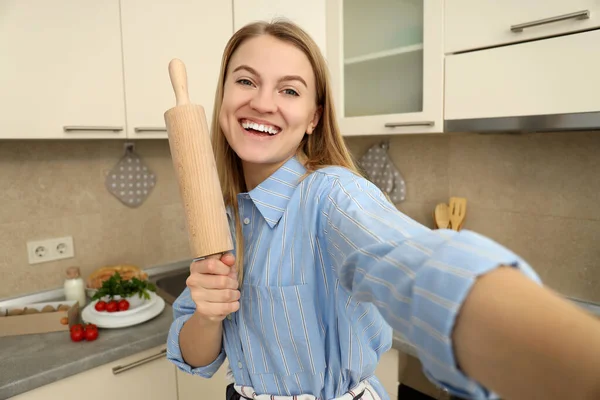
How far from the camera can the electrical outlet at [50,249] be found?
163 cm

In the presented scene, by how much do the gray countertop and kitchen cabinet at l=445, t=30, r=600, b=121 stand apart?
1.24 metres

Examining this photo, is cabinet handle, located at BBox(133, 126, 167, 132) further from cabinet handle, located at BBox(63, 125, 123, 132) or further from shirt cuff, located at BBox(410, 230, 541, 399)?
shirt cuff, located at BBox(410, 230, 541, 399)

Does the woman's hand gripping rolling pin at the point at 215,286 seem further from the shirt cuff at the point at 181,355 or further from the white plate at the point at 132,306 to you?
the white plate at the point at 132,306

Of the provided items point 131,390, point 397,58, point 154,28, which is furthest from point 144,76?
point 131,390

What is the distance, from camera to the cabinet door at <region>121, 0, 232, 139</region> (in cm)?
141

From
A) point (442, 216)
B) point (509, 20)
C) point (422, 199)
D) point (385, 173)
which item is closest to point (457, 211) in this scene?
point (442, 216)

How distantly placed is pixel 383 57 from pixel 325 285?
127 centimetres

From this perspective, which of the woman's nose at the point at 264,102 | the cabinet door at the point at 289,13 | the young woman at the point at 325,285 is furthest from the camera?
the cabinet door at the point at 289,13

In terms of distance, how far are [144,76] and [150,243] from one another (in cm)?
83

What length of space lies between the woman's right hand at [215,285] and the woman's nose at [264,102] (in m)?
0.26

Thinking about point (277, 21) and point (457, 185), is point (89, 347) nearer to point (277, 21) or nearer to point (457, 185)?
point (277, 21)

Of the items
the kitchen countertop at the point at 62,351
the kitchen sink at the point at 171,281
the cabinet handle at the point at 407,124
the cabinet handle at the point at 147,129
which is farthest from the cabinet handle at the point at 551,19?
the kitchen sink at the point at 171,281

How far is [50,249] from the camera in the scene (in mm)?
1675

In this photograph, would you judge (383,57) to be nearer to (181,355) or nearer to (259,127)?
(259,127)
